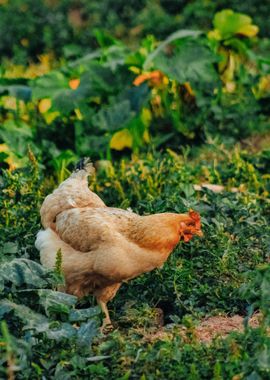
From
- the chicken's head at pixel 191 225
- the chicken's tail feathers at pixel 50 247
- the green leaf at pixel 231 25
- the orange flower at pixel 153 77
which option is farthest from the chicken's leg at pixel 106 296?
the green leaf at pixel 231 25

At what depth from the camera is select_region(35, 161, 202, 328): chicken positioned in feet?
15.7

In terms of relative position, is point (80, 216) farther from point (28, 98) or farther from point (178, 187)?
point (28, 98)

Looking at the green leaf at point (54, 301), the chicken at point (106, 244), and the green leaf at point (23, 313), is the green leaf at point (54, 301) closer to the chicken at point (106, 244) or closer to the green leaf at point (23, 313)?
the green leaf at point (23, 313)

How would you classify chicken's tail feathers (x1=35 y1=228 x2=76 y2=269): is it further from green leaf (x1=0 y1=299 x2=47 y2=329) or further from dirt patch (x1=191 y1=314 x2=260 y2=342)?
dirt patch (x1=191 y1=314 x2=260 y2=342)

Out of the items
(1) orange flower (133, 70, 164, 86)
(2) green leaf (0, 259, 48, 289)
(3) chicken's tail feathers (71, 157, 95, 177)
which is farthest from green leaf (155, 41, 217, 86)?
(2) green leaf (0, 259, 48, 289)

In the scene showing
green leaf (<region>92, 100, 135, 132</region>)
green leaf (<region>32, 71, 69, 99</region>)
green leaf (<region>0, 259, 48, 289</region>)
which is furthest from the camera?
green leaf (<region>32, 71, 69, 99</region>)

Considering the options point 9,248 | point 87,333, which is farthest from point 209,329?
point 9,248

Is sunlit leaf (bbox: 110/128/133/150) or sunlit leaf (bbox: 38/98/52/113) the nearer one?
sunlit leaf (bbox: 110/128/133/150)

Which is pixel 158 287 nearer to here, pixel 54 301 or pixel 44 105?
pixel 54 301

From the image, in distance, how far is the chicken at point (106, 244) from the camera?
4781 mm

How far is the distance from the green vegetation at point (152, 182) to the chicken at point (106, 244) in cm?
15

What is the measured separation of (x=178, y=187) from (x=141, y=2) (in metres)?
5.95

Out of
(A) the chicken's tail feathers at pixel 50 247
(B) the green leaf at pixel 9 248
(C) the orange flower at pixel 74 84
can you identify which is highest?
(A) the chicken's tail feathers at pixel 50 247

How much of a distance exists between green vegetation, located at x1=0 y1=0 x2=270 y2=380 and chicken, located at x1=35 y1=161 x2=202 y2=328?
0.50 ft
